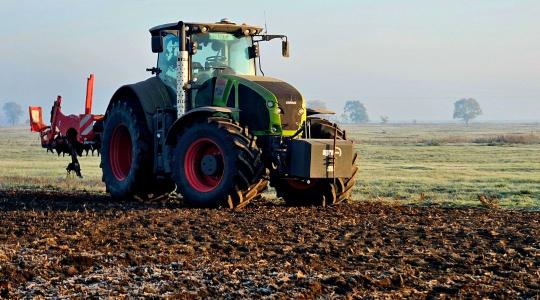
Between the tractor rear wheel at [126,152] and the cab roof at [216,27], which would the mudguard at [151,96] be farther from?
the cab roof at [216,27]

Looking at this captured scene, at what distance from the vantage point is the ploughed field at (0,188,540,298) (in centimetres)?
736

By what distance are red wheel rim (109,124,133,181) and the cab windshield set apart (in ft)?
7.26

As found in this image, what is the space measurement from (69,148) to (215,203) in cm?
673

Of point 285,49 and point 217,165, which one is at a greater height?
point 285,49

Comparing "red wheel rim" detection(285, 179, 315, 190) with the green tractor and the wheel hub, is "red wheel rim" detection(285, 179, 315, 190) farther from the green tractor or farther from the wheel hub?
the wheel hub

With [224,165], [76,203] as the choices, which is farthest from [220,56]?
[76,203]

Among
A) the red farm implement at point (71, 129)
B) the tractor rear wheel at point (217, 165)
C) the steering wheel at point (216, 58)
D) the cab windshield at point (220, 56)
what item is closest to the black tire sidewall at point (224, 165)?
the tractor rear wheel at point (217, 165)

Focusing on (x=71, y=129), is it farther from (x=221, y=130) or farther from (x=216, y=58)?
(x=221, y=130)

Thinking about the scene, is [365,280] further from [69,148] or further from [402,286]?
[69,148]

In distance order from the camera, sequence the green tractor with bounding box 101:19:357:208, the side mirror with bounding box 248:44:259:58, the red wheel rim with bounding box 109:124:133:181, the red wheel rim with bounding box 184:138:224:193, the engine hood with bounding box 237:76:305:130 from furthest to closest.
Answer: the red wheel rim with bounding box 109:124:133:181, the side mirror with bounding box 248:44:259:58, the engine hood with bounding box 237:76:305:130, the red wheel rim with bounding box 184:138:224:193, the green tractor with bounding box 101:19:357:208

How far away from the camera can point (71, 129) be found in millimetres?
18672

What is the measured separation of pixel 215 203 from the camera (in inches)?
515

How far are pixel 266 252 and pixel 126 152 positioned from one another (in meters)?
7.58

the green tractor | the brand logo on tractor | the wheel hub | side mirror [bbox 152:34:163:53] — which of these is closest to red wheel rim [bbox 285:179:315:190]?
the green tractor
